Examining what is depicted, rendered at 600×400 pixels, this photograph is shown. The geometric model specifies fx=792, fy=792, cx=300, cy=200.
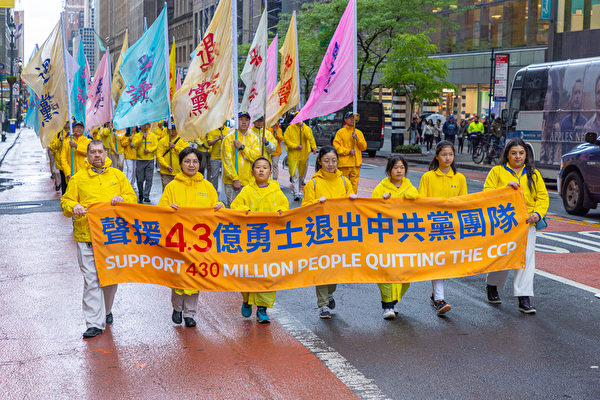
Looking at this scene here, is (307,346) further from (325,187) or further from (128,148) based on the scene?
(128,148)

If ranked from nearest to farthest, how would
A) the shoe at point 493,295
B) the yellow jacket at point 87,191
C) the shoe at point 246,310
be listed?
the yellow jacket at point 87,191
the shoe at point 246,310
the shoe at point 493,295

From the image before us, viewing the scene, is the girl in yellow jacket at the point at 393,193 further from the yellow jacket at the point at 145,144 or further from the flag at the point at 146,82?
the yellow jacket at the point at 145,144

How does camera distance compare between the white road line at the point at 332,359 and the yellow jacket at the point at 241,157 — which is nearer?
the white road line at the point at 332,359

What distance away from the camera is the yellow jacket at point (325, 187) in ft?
23.4

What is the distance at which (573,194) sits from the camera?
14789mm

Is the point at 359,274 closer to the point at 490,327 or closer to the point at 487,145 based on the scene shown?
the point at 490,327

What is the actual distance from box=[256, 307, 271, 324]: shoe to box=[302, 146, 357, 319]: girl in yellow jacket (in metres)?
0.50

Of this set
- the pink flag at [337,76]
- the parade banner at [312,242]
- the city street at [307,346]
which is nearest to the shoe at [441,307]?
the city street at [307,346]

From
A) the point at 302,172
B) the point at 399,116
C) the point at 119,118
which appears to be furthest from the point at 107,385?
the point at 399,116

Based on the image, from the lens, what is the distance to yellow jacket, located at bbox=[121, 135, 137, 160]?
16016mm

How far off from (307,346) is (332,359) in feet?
1.22

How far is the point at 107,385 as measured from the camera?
527cm

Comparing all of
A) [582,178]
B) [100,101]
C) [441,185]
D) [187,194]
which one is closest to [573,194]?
[582,178]

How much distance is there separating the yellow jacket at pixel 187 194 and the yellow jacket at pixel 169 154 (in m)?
7.02
